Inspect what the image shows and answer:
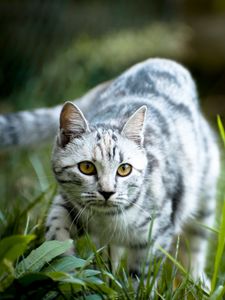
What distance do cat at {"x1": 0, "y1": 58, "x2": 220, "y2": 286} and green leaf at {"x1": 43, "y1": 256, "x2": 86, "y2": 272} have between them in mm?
383

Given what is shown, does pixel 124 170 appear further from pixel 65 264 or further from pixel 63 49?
pixel 63 49

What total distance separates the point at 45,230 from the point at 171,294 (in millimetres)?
888

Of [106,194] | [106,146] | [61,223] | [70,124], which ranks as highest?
[70,124]

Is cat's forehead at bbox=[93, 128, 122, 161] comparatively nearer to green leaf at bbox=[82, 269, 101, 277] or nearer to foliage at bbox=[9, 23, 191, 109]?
green leaf at bbox=[82, 269, 101, 277]

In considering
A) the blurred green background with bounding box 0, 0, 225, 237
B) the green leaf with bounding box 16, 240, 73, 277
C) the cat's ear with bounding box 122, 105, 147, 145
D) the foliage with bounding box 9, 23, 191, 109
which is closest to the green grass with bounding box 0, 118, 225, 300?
the green leaf with bounding box 16, 240, 73, 277

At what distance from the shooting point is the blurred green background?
18.0 ft

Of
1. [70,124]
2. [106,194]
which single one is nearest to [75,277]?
[106,194]

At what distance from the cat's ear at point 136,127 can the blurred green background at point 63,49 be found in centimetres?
154

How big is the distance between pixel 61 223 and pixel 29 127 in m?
1.04

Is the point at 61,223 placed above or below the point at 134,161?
below

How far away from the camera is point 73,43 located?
703 centimetres

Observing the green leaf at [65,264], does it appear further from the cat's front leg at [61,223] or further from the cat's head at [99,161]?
the cat's front leg at [61,223]

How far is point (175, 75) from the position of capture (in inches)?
165

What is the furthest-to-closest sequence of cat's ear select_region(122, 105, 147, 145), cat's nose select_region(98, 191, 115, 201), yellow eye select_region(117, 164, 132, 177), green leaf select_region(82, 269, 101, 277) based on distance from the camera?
cat's ear select_region(122, 105, 147, 145) < yellow eye select_region(117, 164, 132, 177) < cat's nose select_region(98, 191, 115, 201) < green leaf select_region(82, 269, 101, 277)
